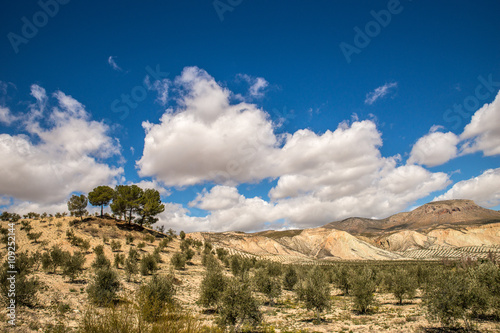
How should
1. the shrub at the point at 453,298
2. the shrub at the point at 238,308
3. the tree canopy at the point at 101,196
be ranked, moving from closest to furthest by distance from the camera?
the shrub at the point at 453,298 < the shrub at the point at 238,308 < the tree canopy at the point at 101,196

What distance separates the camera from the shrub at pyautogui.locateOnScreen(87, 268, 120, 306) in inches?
933

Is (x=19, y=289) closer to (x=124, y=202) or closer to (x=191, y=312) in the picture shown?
(x=191, y=312)

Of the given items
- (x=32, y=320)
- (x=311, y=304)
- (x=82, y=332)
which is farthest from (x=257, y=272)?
(x=82, y=332)

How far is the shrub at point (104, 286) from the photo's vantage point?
23.7m

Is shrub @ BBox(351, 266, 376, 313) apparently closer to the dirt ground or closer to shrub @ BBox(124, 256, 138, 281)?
the dirt ground

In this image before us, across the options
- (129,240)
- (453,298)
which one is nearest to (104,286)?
(453,298)

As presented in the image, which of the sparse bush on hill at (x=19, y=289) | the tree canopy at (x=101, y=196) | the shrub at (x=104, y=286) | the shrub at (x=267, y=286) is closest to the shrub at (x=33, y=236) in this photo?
the tree canopy at (x=101, y=196)

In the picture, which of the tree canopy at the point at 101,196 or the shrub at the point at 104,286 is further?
the tree canopy at the point at 101,196

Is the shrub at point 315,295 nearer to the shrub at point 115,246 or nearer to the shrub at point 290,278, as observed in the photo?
the shrub at point 290,278

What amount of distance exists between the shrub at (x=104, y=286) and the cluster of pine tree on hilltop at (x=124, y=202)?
1694 inches

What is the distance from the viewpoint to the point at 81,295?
25266 millimetres

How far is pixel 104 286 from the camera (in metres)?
24.9

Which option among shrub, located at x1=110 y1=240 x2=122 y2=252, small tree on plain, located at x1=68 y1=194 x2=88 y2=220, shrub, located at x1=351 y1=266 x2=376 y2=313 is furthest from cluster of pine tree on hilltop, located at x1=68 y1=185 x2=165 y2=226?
shrub, located at x1=351 y1=266 x2=376 y2=313

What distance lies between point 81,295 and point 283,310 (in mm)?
25053
